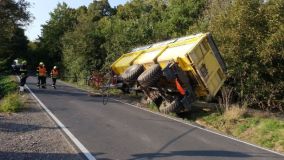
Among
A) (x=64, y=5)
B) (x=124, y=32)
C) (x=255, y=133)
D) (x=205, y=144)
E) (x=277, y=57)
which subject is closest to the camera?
(x=205, y=144)

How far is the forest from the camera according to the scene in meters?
20.5

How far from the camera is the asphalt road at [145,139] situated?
992 centimetres

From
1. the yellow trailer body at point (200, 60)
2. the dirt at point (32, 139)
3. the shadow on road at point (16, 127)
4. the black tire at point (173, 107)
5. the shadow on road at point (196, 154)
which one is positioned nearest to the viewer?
the dirt at point (32, 139)

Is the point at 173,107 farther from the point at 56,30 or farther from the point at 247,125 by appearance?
the point at 56,30

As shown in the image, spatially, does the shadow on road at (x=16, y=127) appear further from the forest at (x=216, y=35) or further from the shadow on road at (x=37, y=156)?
the forest at (x=216, y=35)

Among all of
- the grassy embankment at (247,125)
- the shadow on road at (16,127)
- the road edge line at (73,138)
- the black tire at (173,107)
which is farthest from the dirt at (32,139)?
the grassy embankment at (247,125)

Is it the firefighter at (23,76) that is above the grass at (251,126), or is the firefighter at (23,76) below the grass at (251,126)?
above

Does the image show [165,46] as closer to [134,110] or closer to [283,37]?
[134,110]

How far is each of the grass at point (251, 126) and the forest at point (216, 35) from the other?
241 centimetres

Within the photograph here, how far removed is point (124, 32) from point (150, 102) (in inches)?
561

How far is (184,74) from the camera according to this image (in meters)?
18.3

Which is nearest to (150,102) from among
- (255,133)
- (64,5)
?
(255,133)

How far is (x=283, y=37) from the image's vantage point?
1947 centimetres

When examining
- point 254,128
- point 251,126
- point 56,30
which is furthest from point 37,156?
point 56,30
